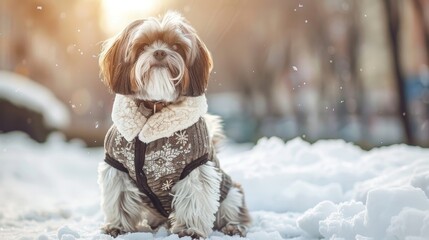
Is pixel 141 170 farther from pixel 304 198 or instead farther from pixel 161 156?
pixel 304 198

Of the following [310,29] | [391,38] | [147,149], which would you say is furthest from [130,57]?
[310,29]

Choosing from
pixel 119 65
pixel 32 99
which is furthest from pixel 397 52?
pixel 119 65

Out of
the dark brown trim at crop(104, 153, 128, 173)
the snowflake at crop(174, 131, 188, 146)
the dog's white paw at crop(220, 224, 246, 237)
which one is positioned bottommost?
the dog's white paw at crop(220, 224, 246, 237)

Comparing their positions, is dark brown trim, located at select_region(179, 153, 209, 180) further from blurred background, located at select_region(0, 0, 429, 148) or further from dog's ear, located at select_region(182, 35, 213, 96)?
blurred background, located at select_region(0, 0, 429, 148)

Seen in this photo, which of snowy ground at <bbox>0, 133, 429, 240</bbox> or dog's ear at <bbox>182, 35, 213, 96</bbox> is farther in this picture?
dog's ear at <bbox>182, 35, 213, 96</bbox>

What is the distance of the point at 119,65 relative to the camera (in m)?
4.38

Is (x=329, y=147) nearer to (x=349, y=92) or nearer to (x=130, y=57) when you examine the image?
(x=130, y=57)

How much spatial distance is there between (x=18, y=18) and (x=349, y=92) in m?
10.4

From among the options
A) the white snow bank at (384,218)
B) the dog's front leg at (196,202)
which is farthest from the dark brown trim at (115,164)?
the white snow bank at (384,218)

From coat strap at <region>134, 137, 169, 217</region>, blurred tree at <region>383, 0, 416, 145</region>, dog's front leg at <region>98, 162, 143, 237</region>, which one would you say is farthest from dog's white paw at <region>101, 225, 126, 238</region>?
blurred tree at <region>383, 0, 416, 145</region>

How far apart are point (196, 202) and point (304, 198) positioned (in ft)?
5.38

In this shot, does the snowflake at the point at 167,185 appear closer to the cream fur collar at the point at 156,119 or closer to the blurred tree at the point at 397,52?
the cream fur collar at the point at 156,119

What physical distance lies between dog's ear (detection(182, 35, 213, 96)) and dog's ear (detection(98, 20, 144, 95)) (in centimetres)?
36

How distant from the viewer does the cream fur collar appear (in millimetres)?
4430
